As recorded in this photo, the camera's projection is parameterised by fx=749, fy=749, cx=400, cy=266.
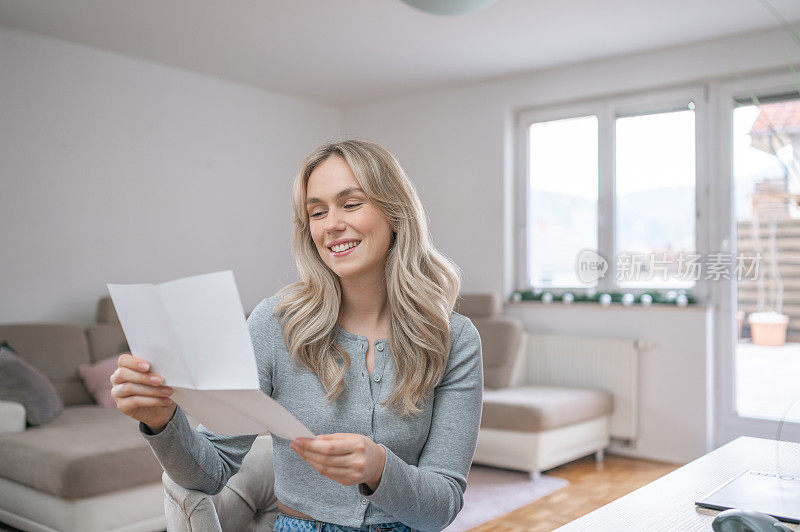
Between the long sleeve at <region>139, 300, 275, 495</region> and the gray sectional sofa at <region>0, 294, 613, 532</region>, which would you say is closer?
the long sleeve at <region>139, 300, 275, 495</region>

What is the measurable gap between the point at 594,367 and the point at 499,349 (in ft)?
2.15

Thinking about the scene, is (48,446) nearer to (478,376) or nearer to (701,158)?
(478,376)

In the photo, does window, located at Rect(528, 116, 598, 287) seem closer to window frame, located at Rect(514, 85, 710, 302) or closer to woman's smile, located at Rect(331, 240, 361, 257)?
window frame, located at Rect(514, 85, 710, 302)

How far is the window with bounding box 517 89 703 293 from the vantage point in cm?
489

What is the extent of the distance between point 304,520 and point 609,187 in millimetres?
4243

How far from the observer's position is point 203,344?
0.91 m

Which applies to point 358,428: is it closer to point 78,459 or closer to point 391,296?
point 391,296

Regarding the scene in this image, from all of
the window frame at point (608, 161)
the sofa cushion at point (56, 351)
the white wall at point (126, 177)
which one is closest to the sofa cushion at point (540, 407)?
the window frame at point (608, 161)

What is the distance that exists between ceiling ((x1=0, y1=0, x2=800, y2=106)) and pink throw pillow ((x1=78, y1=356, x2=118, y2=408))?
1917 mm

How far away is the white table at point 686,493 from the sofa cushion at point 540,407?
7.71 feet

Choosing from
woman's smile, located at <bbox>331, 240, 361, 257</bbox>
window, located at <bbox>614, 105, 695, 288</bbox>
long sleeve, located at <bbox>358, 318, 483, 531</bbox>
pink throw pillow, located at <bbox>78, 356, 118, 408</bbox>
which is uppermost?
window, located at <bbox>614, 105, 695, 288</bbox>

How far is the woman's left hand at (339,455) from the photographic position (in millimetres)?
976

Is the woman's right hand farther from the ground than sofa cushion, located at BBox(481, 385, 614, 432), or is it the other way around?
the woman's right hand

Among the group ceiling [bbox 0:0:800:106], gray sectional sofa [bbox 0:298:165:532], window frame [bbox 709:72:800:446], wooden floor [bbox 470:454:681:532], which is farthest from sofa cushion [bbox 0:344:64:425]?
window frame [bbox 709:72:800:446]
